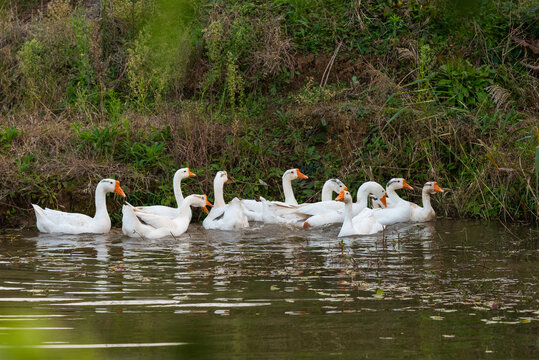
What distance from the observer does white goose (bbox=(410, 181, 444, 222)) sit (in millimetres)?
12461

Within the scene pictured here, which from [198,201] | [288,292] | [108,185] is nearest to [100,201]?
[108,185]

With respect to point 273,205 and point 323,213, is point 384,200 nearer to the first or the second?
point 323,213

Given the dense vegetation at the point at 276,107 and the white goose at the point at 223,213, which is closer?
the white goose at the point at 223,213

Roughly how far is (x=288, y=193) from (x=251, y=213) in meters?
0.70

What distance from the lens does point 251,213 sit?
12617 mm

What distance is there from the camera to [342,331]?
5336mm

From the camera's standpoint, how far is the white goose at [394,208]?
40.5 feet

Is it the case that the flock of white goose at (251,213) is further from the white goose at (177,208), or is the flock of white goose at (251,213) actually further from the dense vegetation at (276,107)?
the dense vegetation at (276,107)

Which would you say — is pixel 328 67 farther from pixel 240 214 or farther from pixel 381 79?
pixel 240 214

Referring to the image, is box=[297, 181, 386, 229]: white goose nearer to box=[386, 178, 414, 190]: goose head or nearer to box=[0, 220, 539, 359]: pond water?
box=[0, 220, 539, 359]: pond water

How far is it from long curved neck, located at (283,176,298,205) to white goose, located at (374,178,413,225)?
131 cm

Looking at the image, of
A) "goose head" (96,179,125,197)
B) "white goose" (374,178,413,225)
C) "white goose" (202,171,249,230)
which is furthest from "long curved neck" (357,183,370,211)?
"goose head" (96,179,125,197)

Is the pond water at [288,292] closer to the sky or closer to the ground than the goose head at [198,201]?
closer to the ground

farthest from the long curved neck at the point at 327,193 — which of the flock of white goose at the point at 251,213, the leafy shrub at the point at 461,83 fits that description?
the leafy shrub at the point at 461,83
